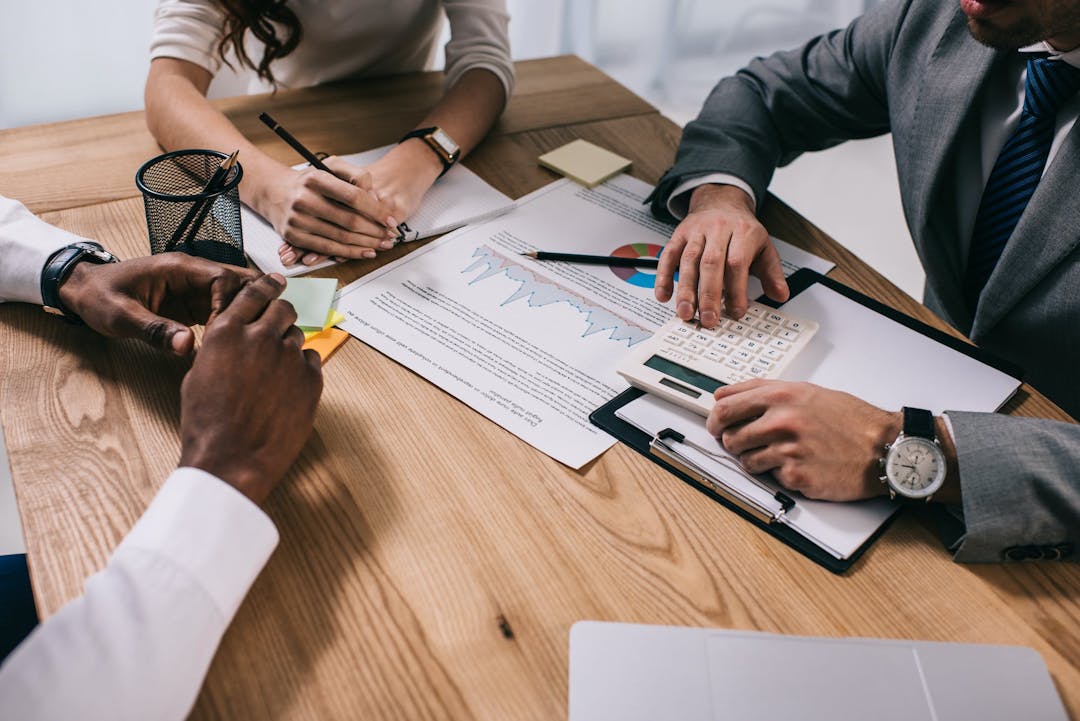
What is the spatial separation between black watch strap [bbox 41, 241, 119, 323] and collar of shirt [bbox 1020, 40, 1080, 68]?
3.59 feet

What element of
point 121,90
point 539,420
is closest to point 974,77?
point 539,420

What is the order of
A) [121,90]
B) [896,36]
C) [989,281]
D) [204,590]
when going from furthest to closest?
[121,90] → [896,36] → [989,281] → [204,590]

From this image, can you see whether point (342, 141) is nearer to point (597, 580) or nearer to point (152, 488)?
point (152, 488)

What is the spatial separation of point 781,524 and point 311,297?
55 centimetres

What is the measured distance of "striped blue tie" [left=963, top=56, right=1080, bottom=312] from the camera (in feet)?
3.02

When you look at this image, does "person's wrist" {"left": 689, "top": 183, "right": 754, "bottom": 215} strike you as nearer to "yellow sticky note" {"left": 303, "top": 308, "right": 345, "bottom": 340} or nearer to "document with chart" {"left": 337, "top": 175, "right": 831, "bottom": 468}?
"document with chart" {"left": 337, "top": 175, "right": 831, "bottom": 468}

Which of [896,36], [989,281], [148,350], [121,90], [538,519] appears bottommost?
[121,90]

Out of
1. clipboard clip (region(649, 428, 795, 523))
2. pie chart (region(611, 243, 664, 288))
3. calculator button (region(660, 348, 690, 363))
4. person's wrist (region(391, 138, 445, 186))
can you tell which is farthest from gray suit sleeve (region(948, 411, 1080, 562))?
person's wrist (region(391, 138, 445, 186))

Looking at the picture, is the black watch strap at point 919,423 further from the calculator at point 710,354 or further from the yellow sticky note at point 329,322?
the yellow sticky note at point 329,322

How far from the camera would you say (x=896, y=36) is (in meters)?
1.09

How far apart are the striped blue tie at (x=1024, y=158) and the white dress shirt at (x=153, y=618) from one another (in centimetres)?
94

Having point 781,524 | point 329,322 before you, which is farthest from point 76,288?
point 781,524

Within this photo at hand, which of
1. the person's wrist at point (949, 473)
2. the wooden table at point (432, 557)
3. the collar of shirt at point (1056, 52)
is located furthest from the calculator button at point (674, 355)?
the collar of shirt at point (1056, 52)

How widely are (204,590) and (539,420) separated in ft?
1.07
